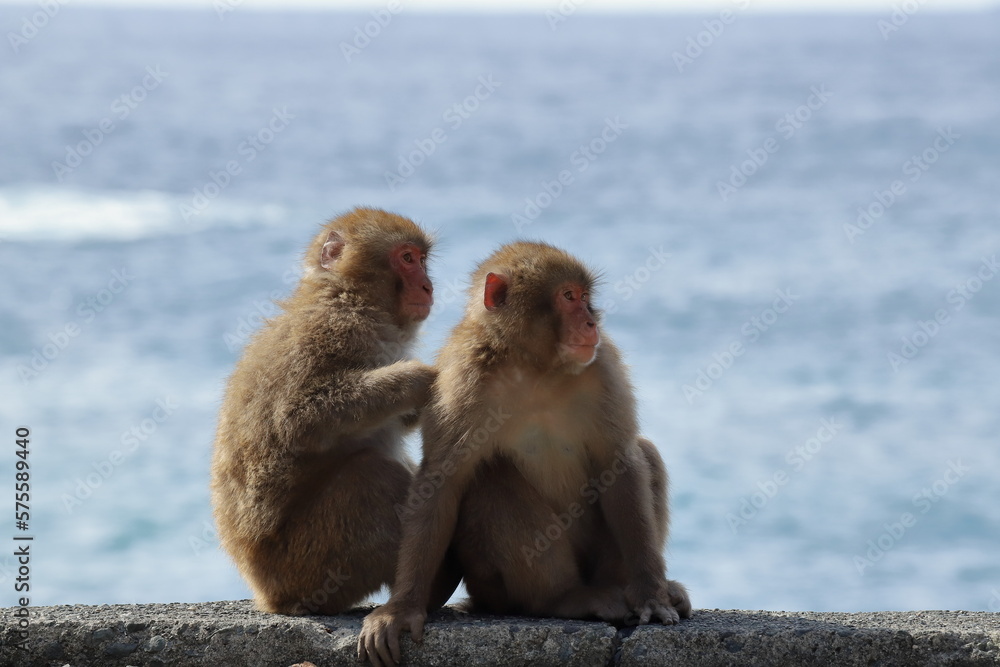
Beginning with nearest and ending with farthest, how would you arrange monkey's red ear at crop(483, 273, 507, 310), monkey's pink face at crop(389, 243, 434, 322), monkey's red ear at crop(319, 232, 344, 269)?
1. monkey's red ear at crop(483, 273, 507, 310)
2. monkey's pink face at crop(389, 243, 434, 322)
3. monkey's red ear at crop(319, 232, 344, 269)

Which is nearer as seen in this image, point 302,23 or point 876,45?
point 876,45

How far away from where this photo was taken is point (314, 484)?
14.0ft

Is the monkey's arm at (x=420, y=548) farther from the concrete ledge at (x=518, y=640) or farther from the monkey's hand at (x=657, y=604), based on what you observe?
the monkey's hand at (x=657, y=604)

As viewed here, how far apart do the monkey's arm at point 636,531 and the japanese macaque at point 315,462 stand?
23.5 inches

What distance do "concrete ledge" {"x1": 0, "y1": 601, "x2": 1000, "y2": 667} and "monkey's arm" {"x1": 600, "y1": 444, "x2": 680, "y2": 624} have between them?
0.49 feet

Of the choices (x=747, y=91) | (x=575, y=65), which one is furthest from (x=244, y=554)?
(x=575, y=65)

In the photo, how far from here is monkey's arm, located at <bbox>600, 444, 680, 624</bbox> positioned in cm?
406

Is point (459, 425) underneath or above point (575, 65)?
underneath

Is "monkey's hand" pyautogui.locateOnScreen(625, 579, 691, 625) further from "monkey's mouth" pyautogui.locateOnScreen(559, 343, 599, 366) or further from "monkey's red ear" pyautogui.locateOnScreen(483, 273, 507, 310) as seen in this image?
"monkey's red ear" pyautogui.locateOnScreen(483, 273, 507, 310)

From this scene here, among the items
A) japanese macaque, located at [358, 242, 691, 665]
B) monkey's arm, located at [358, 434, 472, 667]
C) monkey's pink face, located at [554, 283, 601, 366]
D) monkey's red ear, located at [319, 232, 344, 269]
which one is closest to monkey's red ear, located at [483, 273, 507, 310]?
japanese macaque, located at [358, 242, 691, 665]

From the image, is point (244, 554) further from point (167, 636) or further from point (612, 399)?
point (612, 399)

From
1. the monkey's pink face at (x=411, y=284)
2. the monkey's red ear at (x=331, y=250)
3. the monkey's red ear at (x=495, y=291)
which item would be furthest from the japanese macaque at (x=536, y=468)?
the monkey's red ear at (x=331, y=250)

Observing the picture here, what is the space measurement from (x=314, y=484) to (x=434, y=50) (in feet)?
129

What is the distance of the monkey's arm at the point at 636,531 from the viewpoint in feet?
13.3
